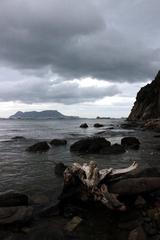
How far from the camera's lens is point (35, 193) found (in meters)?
10.9

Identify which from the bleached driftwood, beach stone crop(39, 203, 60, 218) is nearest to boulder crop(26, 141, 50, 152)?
the bleached driftwood

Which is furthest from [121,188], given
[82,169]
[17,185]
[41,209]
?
[17,185]

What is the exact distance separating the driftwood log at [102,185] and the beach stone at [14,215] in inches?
62.2

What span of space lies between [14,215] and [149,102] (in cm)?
9234

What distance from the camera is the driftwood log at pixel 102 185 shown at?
8797mm

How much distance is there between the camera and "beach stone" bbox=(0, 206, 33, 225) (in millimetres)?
7723

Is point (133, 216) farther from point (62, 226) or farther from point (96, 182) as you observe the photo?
point (62, 226)

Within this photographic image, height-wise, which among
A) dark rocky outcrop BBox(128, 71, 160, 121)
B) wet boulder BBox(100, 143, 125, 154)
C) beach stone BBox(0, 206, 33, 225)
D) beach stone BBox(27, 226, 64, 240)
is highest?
dark rocky outcrop BBox(128, 71, 160, 121)

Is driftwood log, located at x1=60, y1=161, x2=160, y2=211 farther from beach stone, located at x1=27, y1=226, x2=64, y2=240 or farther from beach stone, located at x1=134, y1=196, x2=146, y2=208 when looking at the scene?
beach stone, located at x1=27, y1=226, x2=64, y2=240

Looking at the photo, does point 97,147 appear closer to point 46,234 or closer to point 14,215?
point 14,215

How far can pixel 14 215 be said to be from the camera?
25.9ft

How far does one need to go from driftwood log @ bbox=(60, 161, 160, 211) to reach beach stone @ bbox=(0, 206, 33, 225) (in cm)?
158

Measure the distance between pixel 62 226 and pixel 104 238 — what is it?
132 cm

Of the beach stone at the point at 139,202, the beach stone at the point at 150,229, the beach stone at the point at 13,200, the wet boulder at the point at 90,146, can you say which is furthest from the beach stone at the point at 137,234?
the wet boulder at the point at 90,146
